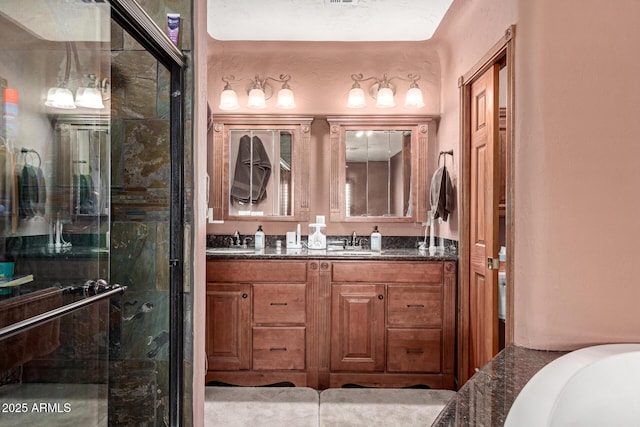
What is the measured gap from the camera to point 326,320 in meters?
2.79

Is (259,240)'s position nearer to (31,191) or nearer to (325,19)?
(325,19)

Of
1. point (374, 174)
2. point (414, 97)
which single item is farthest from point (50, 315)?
point (414, 97)

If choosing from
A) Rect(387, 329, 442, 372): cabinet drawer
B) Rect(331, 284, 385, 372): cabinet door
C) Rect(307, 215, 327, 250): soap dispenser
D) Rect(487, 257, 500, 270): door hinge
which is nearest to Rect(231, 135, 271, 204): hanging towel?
Rect(307, 215, 327, 250): soap dispenser

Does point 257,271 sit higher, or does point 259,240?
point 259,240

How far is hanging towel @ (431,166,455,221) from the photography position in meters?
2.91

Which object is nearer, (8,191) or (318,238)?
(8,191)

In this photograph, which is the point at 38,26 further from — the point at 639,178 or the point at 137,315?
the point at 639,178

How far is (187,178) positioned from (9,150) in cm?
81

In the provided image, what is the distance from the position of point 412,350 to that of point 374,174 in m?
1.33

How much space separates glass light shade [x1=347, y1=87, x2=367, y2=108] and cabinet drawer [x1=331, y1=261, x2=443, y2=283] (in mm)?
1229

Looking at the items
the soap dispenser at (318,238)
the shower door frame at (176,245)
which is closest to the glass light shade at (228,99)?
the soap dispenser at (318,238)

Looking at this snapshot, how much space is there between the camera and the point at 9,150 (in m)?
0.92

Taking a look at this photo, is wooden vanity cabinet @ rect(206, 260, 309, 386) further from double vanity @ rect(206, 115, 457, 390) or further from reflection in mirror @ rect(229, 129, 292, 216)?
reflection in mirror @ rect(229, 129, 292, 216)

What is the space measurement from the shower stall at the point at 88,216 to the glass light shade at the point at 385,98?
1848 millimetres
